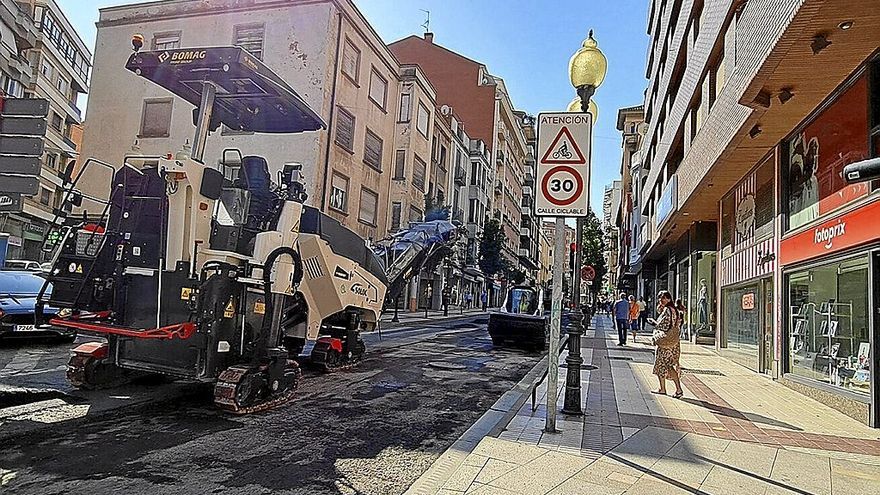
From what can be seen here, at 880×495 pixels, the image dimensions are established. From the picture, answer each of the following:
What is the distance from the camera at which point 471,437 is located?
6.06m

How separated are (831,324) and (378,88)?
2390 cm

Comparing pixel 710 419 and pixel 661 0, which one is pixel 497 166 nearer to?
pixel 661 0

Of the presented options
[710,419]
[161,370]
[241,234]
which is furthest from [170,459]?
[710,419]

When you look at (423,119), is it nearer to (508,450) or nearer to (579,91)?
(579,91)

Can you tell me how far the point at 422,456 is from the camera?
5.46 meters

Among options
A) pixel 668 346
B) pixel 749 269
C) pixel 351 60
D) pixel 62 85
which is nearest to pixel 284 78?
pixel 351 60

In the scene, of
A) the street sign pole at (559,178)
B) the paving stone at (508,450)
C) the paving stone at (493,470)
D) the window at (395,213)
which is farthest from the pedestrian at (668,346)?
the window at (395,213)

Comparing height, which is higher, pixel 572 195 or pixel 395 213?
pixel 395 213

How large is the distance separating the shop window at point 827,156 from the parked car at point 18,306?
12.3 m

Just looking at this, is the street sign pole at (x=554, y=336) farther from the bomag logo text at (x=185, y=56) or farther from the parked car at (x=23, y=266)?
the parked car at (x=23, y=266)

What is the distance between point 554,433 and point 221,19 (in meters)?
24.8

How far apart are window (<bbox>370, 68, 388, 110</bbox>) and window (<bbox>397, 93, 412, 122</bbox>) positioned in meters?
2.06

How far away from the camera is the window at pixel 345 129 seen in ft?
82.6

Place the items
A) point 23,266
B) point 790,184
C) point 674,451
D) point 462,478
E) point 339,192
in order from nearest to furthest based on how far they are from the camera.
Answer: point 462,478 < point 674,451 < point 790,184 < point 23,266 < point 339,192
